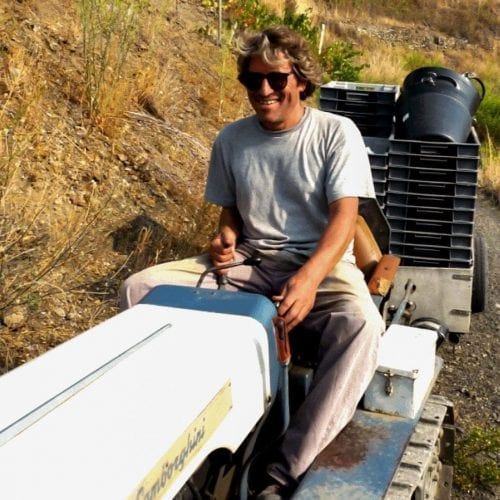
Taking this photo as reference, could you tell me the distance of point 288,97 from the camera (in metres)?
3.50

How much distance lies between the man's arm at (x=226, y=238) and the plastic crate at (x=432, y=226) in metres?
2.01

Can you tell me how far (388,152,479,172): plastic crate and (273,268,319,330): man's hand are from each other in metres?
2.58

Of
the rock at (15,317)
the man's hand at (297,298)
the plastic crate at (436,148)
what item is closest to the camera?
the man's hand at (297,298)

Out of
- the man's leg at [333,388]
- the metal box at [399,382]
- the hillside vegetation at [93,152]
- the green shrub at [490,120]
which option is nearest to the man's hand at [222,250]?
the man's leg at [333,388]

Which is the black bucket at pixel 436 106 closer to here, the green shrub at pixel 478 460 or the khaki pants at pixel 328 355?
the green shrub at pixel 478 460

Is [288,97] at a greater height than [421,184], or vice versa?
[288,97]

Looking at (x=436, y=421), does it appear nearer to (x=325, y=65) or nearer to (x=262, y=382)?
(x=262, y=382)

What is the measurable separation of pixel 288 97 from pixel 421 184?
224 cm

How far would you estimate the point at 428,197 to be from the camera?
556 cm

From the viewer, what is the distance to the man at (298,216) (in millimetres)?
3062

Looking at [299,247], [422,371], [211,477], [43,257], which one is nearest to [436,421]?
[422,371]

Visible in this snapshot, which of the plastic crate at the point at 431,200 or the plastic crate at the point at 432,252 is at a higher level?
the plastic crate at the point at 431,200

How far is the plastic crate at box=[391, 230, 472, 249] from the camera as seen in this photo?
5.55 m

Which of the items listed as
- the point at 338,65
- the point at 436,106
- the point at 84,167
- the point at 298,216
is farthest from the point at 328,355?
the point at 338,65
